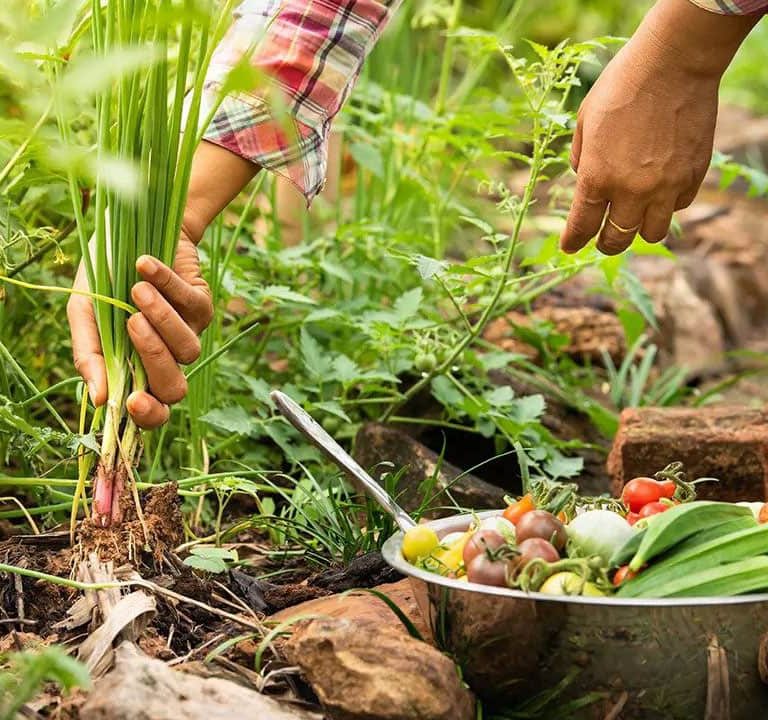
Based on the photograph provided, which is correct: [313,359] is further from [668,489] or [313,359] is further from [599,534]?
[599,534]

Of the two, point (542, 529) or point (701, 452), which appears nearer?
point (542, 529)

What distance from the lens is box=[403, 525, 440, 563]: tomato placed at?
1.45 metres

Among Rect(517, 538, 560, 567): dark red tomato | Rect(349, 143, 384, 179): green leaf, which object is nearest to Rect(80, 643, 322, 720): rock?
Rect(517, 538, 560, 567): dark red tomato

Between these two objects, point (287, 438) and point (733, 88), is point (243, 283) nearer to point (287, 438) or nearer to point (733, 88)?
point (287, 438)

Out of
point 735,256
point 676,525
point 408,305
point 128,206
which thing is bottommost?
point 735,256

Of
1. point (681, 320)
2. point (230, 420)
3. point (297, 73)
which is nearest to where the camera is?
point (297, 73)

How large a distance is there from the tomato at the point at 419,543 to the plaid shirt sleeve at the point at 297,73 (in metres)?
0.76

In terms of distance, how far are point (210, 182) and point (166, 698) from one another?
0.94 m

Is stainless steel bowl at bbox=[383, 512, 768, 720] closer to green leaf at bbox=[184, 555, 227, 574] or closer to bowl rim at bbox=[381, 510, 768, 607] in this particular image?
bowl rim at bbox=[381, 510, 768, 607]

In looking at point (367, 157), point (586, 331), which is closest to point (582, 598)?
point (367, 157)

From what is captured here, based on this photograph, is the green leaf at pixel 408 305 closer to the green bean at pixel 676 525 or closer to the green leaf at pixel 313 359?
the green leaf at pixel 313 359

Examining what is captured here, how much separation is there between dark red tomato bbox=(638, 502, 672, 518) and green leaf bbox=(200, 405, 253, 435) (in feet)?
2.75

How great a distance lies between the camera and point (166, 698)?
121 cm

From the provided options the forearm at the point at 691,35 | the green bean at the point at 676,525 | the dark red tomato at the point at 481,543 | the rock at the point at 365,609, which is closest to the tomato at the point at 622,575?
the green bean at the point at 676,525
